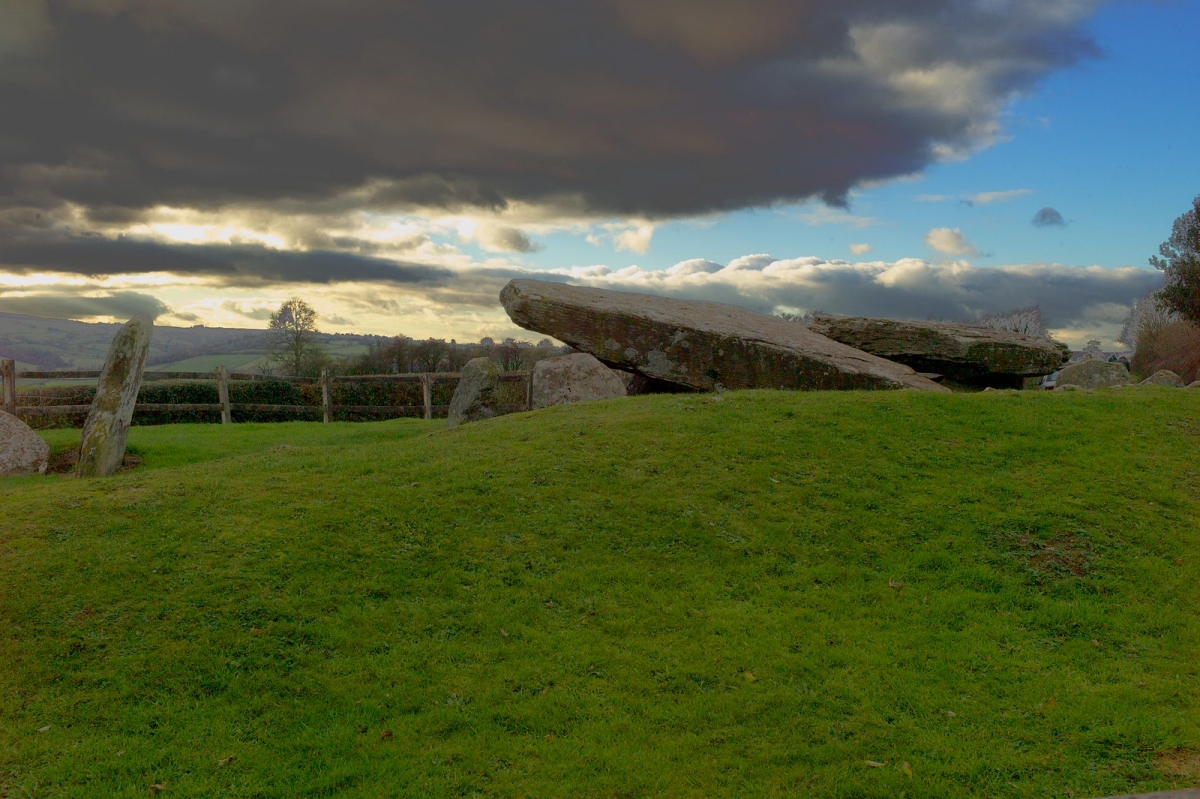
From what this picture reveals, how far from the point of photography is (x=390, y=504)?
9555 millimetres

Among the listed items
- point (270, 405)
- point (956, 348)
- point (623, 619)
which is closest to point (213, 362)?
point (270, 405)

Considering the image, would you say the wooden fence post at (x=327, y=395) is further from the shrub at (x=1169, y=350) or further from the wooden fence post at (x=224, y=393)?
the shrub at (x=1169, y=350)

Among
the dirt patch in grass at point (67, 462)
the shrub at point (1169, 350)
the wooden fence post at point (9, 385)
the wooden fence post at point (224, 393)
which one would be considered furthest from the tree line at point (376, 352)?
the shrub at point (1169, 350)

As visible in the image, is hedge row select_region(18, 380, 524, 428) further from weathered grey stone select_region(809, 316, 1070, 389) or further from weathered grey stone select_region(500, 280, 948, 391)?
weathered grey stone select_region(809, 316, 1070, 389)

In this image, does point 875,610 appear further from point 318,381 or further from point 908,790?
point 318,381

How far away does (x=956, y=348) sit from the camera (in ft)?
56.2

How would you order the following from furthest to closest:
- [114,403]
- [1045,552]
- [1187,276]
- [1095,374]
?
[1187,276] < [1095,374] < [114,403] < [1045,552]

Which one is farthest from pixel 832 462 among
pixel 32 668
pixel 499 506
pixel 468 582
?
pixel 32 668

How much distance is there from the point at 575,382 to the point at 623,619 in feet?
33.2

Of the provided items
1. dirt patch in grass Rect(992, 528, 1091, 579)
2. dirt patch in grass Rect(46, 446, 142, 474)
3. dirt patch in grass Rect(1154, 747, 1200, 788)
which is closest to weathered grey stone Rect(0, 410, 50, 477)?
dirt patch in grass Rect(46, 446, 142, 474)

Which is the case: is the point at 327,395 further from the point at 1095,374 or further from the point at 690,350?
the point at 1095,374

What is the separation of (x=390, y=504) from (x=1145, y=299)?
7484 centimetres

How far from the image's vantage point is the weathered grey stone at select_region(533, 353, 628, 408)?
1728 cm

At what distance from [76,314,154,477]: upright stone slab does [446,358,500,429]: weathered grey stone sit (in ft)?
20.2
